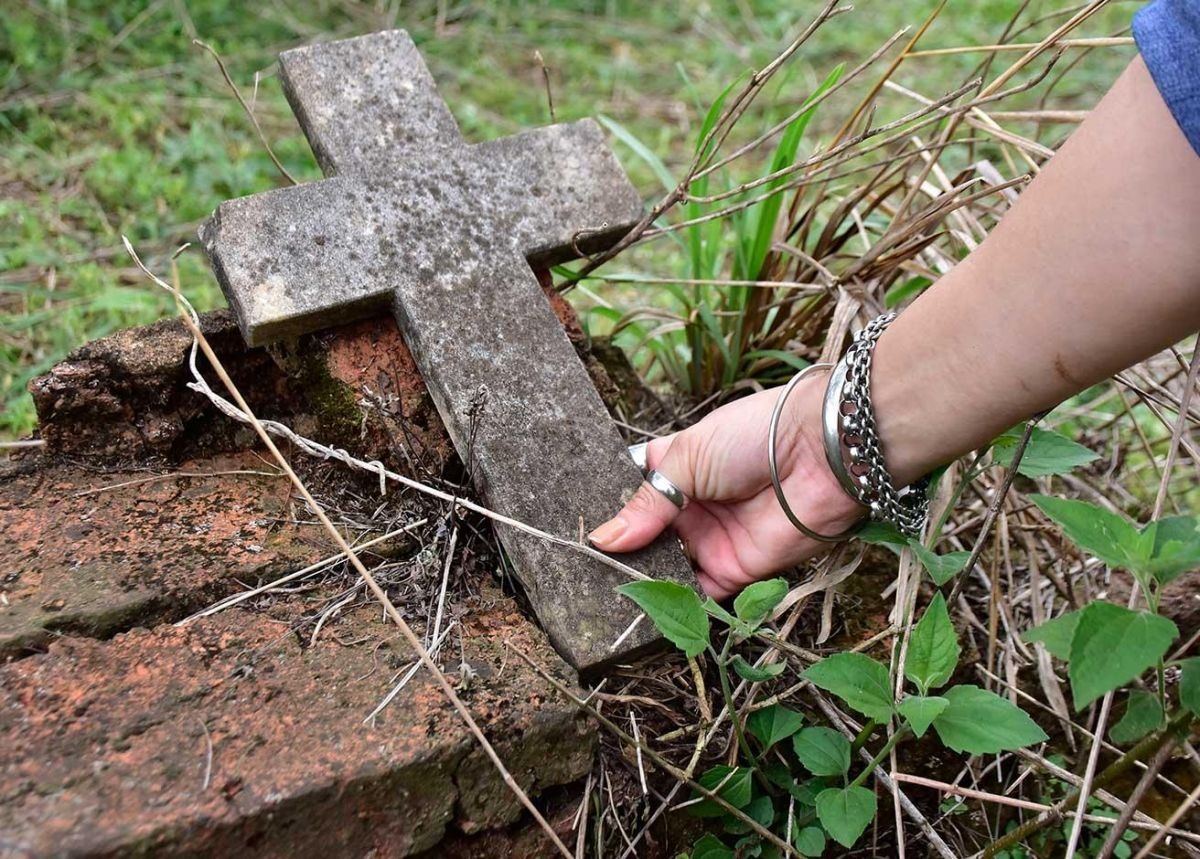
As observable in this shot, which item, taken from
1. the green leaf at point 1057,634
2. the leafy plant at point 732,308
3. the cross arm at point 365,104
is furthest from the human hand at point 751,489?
the cross arm at point 365,104

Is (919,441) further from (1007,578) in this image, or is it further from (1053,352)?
(1007,578)

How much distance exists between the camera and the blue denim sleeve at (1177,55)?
109 centimetres

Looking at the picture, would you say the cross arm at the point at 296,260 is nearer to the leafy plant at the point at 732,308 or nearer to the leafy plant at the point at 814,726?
the leafy plant at the point at 732,308

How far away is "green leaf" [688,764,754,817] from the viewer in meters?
1.48

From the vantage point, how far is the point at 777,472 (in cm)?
163

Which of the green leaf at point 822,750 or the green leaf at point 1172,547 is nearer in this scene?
the green leaf at point 1172,547

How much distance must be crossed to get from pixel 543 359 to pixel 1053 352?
86 cm

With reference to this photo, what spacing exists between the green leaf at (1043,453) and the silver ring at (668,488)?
1.65ft

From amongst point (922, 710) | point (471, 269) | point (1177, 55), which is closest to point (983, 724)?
point (922, 710)

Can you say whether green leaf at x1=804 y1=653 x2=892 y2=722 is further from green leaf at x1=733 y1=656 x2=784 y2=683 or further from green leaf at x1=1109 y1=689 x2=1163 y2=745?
green leaf at x1=1109 y1=689 x2=1163 y2=745

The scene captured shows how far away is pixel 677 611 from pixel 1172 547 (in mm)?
614

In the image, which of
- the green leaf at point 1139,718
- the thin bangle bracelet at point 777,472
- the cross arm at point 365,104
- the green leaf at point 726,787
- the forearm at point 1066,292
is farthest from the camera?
the cross arm at point 365,104

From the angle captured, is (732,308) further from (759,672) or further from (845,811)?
(845,811)

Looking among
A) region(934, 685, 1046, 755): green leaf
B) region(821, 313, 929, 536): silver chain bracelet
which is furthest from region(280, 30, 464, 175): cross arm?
region(934, 685, 1046, 755): green leaf
